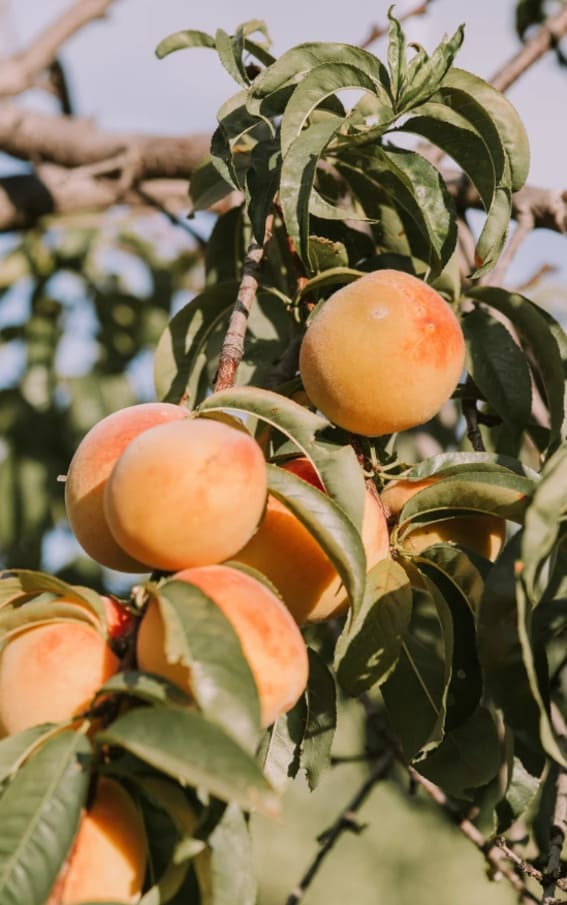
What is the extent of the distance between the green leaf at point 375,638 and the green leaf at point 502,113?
0.46 m

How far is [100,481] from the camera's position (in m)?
0.83

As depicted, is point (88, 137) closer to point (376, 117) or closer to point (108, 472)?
point (376, 117)

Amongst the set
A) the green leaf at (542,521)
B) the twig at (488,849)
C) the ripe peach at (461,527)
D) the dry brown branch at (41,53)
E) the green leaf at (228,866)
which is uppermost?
the green leaf at (542,521)

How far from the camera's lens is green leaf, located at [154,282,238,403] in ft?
3.88

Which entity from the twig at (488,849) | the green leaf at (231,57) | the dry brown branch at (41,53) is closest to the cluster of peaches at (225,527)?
the green leaf at (231,57)

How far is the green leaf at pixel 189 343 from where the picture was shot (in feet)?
3.88

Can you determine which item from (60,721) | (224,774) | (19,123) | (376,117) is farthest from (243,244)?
(19,123)

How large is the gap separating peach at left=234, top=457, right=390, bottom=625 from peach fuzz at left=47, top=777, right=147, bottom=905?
8.9 inches

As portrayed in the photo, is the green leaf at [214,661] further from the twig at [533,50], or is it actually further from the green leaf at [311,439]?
the twig at [533,50]

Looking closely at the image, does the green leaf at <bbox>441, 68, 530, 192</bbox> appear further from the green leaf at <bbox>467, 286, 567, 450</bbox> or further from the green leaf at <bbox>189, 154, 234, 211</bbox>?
the green leaf at <bbox>189, 154, 234, 211</bbox>

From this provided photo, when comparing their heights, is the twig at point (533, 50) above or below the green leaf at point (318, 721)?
above

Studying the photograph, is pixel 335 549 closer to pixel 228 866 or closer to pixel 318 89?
pixel 228 866

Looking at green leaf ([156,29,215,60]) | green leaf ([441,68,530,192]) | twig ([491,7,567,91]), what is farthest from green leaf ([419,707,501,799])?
twig ([491,7,567,91])

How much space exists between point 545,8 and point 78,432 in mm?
1325
